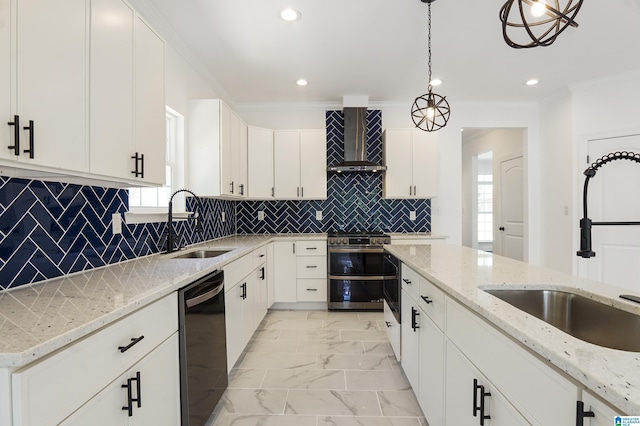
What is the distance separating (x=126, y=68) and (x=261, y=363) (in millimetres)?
2261

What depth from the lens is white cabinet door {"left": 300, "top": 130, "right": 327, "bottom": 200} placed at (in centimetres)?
407

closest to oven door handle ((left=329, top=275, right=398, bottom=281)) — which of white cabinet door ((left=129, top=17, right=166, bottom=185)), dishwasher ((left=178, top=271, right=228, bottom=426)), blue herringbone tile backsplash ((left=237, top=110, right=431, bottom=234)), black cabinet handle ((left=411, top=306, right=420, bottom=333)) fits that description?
blue herringbone tile backsplash ((left=237, top=110, right=431, bottom=234))

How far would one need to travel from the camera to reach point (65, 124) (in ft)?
3.83

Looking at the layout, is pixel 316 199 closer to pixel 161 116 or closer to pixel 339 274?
pixel 339 274

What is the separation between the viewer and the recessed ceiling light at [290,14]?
7.52 feet

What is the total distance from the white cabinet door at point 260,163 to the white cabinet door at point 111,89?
2.35 m

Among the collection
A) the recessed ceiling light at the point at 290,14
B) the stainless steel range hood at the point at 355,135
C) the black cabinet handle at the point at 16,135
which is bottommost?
the black cabinet handle at the point at 16,135

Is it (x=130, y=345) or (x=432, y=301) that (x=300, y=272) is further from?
(x=130, y=345)

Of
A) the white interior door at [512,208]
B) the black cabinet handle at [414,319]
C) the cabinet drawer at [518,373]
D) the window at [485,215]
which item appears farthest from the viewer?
the window at [485,215]

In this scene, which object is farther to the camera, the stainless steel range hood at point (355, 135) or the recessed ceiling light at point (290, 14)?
the stainless steel range hood at point (355, 135)

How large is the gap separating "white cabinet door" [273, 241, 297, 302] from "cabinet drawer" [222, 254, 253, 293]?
104 cm

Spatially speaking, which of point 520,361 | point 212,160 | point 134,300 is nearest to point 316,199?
point 212,160

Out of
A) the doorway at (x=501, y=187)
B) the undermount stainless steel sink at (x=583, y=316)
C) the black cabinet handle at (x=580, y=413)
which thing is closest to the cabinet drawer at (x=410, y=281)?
the undermount stainless steel sink at (x=583, y=316)

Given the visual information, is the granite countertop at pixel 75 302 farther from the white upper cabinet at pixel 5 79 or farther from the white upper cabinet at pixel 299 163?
the white upper cabinet at pixel 299 163
